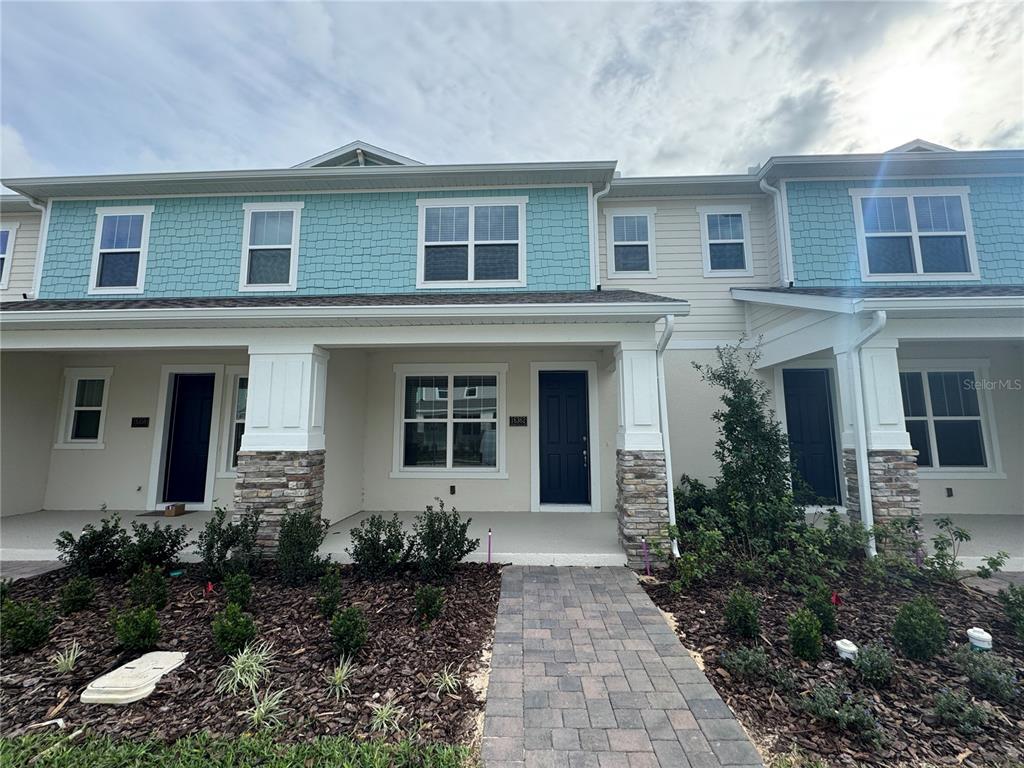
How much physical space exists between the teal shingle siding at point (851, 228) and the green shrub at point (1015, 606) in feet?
17.0

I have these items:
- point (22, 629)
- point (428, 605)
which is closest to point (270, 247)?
point (22, 629)

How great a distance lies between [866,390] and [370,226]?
762 cm

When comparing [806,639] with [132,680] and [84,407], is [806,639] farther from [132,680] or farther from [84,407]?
[84,407]

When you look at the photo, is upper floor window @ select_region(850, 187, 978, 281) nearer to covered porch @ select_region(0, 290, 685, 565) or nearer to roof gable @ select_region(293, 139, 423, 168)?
covered porch @ select_region(0, 290, 685, 565)

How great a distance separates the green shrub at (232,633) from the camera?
3.09m

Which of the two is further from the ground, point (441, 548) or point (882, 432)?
point (882, 432)

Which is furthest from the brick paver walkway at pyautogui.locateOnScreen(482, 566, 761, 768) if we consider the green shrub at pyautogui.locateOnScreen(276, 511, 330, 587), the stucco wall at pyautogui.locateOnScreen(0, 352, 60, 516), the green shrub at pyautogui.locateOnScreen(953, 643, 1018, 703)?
the stucco wall at pyautogui.locateOnScreen(0, 352, 60, 516)

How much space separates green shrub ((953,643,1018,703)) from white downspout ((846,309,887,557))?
7.20 ft

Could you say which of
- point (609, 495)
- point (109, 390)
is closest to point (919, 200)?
point (609, 495)

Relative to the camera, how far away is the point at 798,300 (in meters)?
5.99

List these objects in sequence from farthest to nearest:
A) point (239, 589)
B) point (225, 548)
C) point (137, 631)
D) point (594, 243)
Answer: point (594, 243) < point (225, 548) < point (239, 589) < point (137, 631)

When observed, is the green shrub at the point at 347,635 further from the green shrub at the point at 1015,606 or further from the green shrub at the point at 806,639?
the green shrub at the point at 1015,606

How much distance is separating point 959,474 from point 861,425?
385 cm

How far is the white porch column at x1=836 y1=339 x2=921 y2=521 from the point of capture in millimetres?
5125
